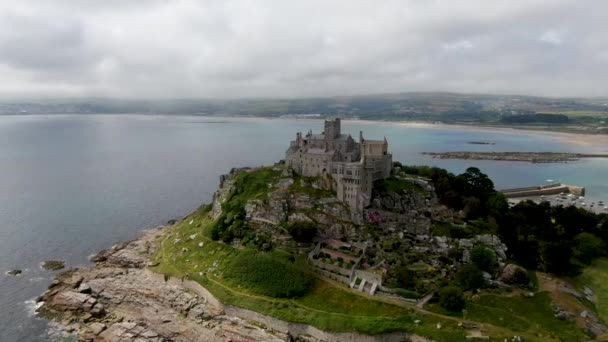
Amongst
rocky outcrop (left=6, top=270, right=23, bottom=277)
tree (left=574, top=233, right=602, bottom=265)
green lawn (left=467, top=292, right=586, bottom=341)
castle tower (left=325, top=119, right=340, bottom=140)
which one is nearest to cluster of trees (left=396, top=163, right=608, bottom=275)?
tree (left=574, top=233, right=602, bottom=265)

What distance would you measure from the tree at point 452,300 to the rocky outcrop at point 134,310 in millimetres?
20312

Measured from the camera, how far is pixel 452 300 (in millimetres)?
53219

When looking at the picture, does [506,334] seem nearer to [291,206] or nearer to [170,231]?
[291,206]

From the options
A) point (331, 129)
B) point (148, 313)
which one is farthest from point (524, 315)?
point (148, 313)

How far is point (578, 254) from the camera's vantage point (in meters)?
71.1

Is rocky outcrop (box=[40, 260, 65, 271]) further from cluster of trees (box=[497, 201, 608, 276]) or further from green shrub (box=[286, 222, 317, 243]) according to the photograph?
cluster of trees (box=[497, 201, 608, 276])

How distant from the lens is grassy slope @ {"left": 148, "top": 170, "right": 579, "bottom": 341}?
5031 centimetres

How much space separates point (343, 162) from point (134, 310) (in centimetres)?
4007

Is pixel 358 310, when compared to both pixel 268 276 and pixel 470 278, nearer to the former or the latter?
pixel 268 276

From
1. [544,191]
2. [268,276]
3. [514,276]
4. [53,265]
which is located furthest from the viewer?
[544,191]

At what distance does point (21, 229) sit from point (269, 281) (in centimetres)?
6757

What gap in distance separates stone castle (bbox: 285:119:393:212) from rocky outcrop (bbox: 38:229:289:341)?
27691 millimetres

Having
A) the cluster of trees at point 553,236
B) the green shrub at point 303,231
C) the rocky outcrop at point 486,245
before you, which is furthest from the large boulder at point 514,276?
the green shrub at point 303,231

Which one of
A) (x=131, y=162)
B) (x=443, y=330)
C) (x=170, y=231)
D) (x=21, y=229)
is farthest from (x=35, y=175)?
(x=443, y=330)
